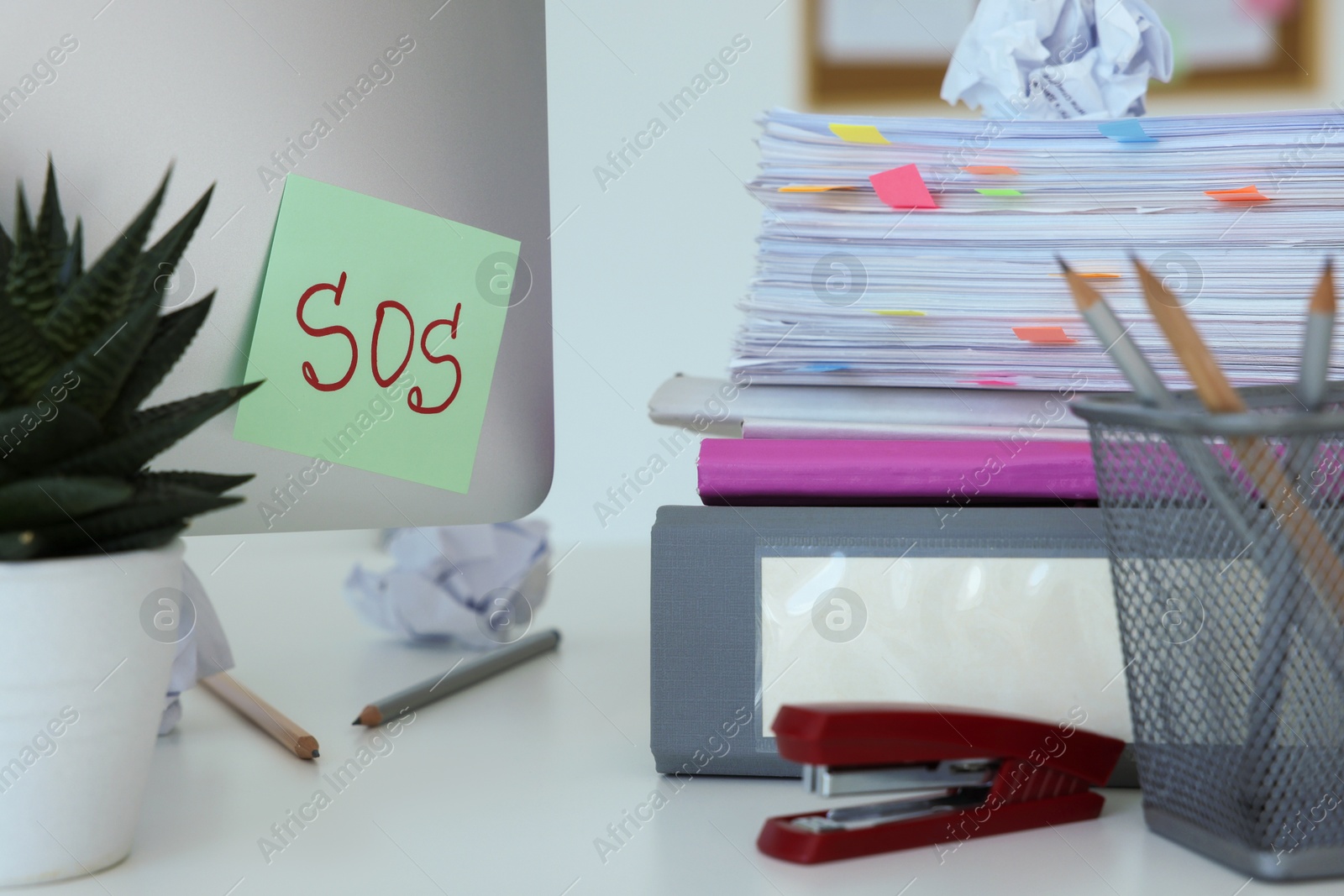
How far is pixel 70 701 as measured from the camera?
437 mm

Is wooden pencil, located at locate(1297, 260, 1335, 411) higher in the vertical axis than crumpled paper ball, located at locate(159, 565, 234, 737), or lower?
higher

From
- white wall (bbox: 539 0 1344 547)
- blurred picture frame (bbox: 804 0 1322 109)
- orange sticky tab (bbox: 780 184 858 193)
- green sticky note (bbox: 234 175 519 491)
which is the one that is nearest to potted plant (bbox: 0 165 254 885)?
green sticky note (bbox: 234 175 519 491)

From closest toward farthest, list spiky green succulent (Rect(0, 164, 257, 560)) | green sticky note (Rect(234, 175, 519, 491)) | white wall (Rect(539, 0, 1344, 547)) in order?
1. spiky green succulent (Rect(0, 164, 257, 560))
2. green sticky note (Rect(234, 175, 519, 491))
3. white wall (Rect(539, 0, 1344, 547))

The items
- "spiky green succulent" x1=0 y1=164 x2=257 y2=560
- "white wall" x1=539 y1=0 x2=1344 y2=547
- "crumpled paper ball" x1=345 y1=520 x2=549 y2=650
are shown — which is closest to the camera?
"spiky green succulent" x1=0 y1=164 x2=257 y2=560

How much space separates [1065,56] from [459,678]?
1.93ft

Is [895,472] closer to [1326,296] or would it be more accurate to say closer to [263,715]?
[1326,296]

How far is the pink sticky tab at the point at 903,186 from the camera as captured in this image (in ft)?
2.09

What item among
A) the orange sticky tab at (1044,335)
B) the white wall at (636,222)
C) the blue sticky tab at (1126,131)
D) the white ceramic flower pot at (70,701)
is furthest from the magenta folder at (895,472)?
the white wall at (636,222)

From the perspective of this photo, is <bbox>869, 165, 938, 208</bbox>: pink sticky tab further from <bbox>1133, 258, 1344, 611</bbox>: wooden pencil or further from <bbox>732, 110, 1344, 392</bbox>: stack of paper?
<bbox>1133, 258, 1344, 611</bbox>: wooden pencil

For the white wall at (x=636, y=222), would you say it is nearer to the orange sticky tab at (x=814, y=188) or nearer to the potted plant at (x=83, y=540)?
the orange sticky tab at (x=814, y=188)

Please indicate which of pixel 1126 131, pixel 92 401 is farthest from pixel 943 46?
pixel 92 401

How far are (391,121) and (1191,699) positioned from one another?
0.48 metres

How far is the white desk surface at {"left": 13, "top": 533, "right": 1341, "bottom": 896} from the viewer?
44 centimetres

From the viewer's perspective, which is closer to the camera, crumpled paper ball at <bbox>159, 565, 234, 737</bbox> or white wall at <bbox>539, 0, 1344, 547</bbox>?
crumpled paper ball at <bbox>159, 565, 234, 737</bbox>
